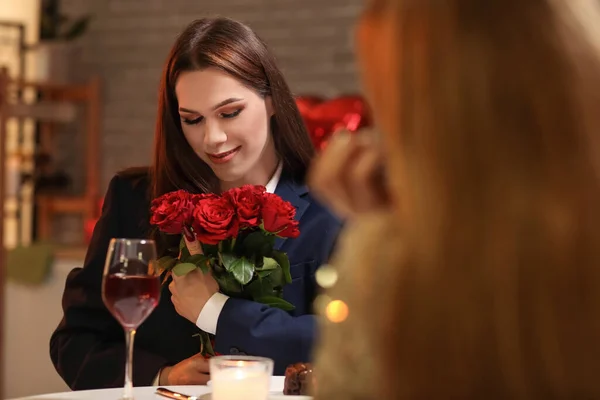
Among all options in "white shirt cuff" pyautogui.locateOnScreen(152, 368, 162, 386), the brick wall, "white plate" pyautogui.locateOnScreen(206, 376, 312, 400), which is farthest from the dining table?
the brick wall

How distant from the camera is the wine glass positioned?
1332 mm

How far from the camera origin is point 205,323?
1671 millimetres

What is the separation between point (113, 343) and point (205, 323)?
1.31 ft

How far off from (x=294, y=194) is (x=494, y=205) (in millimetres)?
1434

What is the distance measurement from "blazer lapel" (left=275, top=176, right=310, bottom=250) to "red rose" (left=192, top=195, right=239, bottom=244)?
1.67ft

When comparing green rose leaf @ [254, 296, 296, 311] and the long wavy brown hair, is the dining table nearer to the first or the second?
green rose leaf @ [254, 296, 296, 311]

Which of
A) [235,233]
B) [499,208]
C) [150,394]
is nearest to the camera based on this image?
[499,208]

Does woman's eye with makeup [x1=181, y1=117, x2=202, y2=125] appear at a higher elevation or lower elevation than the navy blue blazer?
higher

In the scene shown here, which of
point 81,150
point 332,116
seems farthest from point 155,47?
point 332,116

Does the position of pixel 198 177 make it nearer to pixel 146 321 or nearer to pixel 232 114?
pixel 232 114

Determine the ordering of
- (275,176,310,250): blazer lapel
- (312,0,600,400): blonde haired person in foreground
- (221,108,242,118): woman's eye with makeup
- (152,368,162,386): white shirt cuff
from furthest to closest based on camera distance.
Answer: (275,176,310,250): blazer lapel → (221,108,242,118): woman's eye with makeup → (152,368,162,386): white shirt cuff → (312,0,600,400): blonde haired person in foreground

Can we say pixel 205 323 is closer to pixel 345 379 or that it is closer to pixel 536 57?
pixel 345 379

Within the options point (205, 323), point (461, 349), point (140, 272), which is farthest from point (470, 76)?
point (205, 323)

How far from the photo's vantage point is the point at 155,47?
20.3 feet
